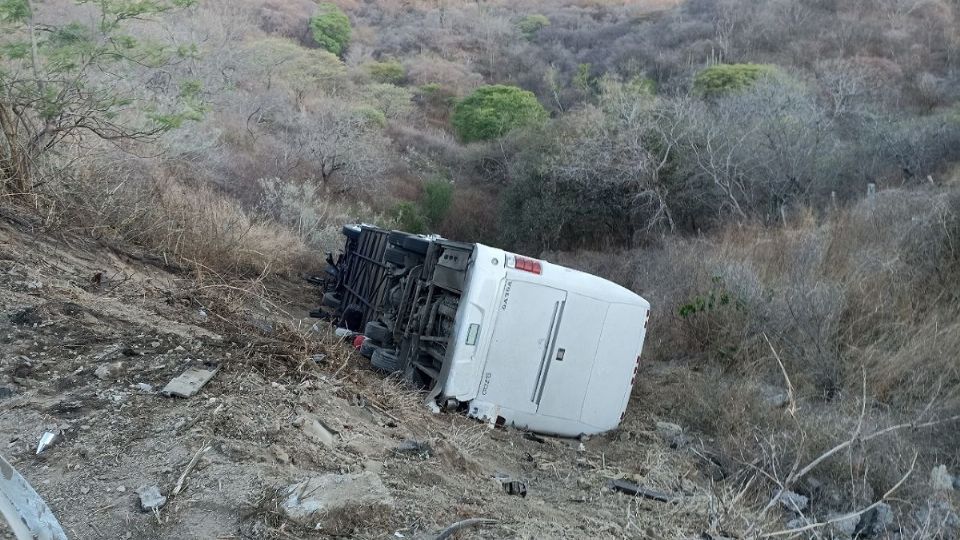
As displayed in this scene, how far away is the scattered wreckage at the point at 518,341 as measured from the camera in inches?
286

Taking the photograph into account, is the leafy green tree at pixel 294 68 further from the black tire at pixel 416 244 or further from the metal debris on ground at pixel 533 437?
the metal debris on ground at pixel 533 437

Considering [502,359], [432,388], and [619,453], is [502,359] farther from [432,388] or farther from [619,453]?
[619,453]

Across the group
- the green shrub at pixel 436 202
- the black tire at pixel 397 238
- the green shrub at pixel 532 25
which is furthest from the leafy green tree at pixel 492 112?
the black tire at pixel 397 238

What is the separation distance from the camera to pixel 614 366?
25.6ft

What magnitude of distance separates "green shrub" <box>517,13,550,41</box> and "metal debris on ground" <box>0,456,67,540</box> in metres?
65.5

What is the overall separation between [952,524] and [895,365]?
4.09 metres

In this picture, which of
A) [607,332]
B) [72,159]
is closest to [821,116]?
[607,332]

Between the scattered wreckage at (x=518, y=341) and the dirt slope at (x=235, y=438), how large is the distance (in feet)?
0.87

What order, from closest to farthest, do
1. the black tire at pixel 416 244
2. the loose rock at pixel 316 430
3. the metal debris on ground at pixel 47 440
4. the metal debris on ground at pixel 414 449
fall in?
the metal debris on ground at pixel 47 440, the loose rock at pixel 316 430, the metal debris on ground at pixel 414 449, the black tire at pixel 416 244

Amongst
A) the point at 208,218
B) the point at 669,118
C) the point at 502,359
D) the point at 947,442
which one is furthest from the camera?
the point at 669,118

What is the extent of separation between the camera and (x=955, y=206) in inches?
523

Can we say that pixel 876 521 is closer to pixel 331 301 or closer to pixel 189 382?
pixel 189 382

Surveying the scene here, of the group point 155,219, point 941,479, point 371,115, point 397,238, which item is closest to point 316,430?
point 397,238

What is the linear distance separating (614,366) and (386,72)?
51267mm
